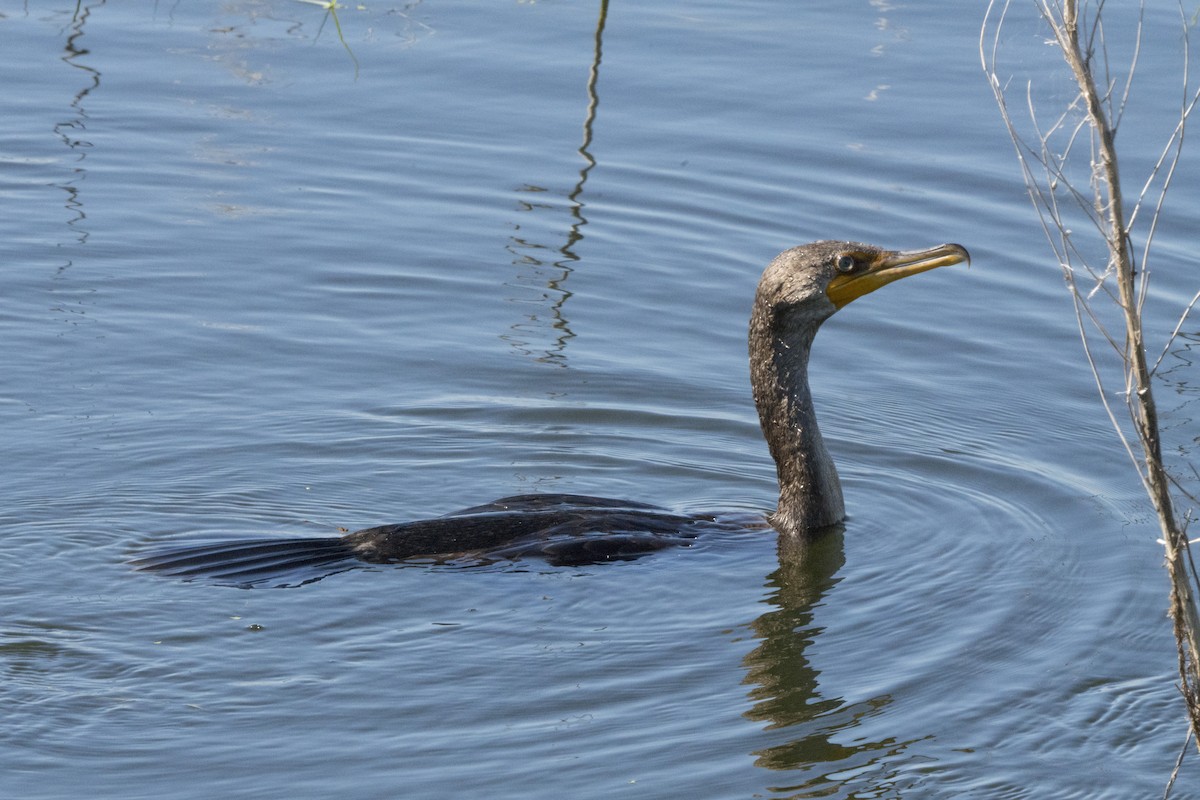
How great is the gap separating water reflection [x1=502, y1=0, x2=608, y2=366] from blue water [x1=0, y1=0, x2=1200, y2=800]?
33 mm

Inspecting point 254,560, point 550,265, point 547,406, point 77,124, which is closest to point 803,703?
point 254,560

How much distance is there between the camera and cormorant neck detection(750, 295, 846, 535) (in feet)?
24.1

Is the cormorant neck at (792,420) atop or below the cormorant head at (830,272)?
below

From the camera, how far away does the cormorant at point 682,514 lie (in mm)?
6758

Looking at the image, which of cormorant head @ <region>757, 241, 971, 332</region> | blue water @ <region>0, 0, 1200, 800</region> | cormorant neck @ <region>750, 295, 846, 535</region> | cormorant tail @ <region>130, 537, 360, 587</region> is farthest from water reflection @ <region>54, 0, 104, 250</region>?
cormorant head @ <region>757, 241, 971, 332</region>

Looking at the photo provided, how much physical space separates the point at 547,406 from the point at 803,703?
9.45 ft

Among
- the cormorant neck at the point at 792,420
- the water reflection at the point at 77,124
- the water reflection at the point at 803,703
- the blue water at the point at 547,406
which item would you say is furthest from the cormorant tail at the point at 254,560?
the water reflection at the point at 77,124

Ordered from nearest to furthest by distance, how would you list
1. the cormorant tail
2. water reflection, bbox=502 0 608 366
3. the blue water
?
1. the blue water
2. the cormorant tail
3. water reflection, bbox=502 0 608 366

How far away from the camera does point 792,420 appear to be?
292 inches

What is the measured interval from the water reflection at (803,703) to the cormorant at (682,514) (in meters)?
0.43

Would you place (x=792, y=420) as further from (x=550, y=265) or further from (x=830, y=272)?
(x=550, y=265)

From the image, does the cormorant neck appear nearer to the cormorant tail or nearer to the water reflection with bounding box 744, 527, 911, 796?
the water reflection with bounding box 744, 527, 911, 796

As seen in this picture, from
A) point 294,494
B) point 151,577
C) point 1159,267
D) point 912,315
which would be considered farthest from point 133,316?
point 1159,267

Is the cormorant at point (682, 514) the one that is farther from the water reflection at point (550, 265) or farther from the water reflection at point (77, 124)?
the water reflection at point (77, 124)
